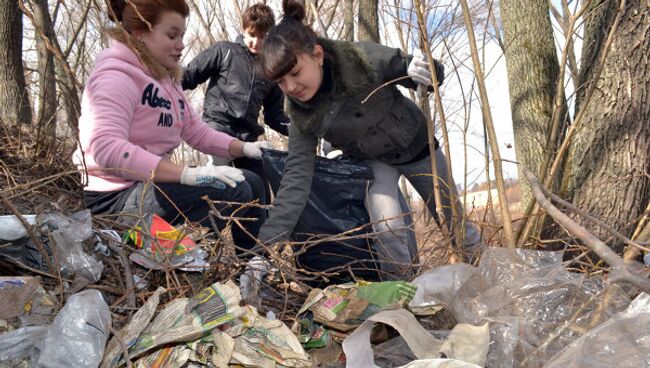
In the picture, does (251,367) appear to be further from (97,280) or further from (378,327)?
(97,280)

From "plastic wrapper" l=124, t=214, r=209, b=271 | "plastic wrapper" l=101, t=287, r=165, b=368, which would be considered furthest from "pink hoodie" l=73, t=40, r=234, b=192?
"plastic wrapper" l=101, t=287, r=165, b=368

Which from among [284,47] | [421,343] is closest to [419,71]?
[284,47]

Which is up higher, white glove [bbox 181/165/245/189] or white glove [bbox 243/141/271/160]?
white glove [bbox 243/141/271/160]

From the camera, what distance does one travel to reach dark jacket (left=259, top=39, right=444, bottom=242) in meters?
2.38

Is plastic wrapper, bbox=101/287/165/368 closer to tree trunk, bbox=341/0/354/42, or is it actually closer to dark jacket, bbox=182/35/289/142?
dark jacket, bbox=182/35/289/142

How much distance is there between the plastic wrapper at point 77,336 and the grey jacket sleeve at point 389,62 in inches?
59.4

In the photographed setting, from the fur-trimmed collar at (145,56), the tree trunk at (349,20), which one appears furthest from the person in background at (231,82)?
the tree trunk at (349,20)

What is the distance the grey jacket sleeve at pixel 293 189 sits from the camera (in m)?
2.40

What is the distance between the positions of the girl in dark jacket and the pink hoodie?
1.78 feet

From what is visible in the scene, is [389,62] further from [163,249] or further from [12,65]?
[12,65]

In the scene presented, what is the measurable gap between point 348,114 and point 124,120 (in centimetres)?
92

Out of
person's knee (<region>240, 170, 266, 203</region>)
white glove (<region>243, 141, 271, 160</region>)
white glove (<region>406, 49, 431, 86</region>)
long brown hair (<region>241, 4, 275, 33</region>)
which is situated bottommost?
person's knee (<region>240, 170, 266, 203</region>)

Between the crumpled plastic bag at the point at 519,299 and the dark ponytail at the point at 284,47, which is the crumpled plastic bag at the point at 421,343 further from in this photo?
the dark ponytail at the point at 284,47

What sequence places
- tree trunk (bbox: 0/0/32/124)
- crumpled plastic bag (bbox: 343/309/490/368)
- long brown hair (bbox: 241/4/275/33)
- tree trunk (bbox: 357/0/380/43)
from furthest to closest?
tree trunk (bbox: 357/0/380/43)
tree trunk (bbox: 0/0/32/124)
long brown hair (bbox: 241/4/275/33)
crumpled plastic bag (bbox: 343/309/490/368)
